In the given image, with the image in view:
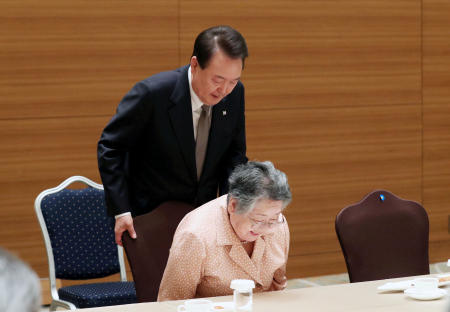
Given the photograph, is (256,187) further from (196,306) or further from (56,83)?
(56,83)

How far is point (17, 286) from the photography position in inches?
41.7

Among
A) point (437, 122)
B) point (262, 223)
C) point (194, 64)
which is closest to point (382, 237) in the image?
point (262, 223)

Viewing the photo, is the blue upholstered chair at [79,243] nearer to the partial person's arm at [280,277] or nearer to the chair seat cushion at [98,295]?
the chair seat cushion at [98,295]

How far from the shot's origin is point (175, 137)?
10.4ft

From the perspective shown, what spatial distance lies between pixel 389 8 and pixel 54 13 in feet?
7.94

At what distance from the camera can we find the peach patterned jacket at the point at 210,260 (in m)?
2.67

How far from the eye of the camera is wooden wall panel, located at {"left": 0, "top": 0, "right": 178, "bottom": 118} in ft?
15.9

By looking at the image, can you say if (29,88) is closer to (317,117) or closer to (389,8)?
(317,117)

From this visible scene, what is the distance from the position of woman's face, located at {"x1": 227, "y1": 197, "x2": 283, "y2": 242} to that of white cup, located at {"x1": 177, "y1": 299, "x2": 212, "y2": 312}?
1.11 feet

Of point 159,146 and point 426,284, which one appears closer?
point 426,284

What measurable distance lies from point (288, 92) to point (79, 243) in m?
2.18

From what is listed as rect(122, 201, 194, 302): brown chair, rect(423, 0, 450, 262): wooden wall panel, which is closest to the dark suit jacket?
rect(122, 201, 194, 302): brown chair

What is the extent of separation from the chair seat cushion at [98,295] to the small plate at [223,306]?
4.01 feet

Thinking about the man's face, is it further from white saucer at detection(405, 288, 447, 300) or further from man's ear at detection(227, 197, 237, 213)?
white saucer at detection(405, 288, 447, 300)
